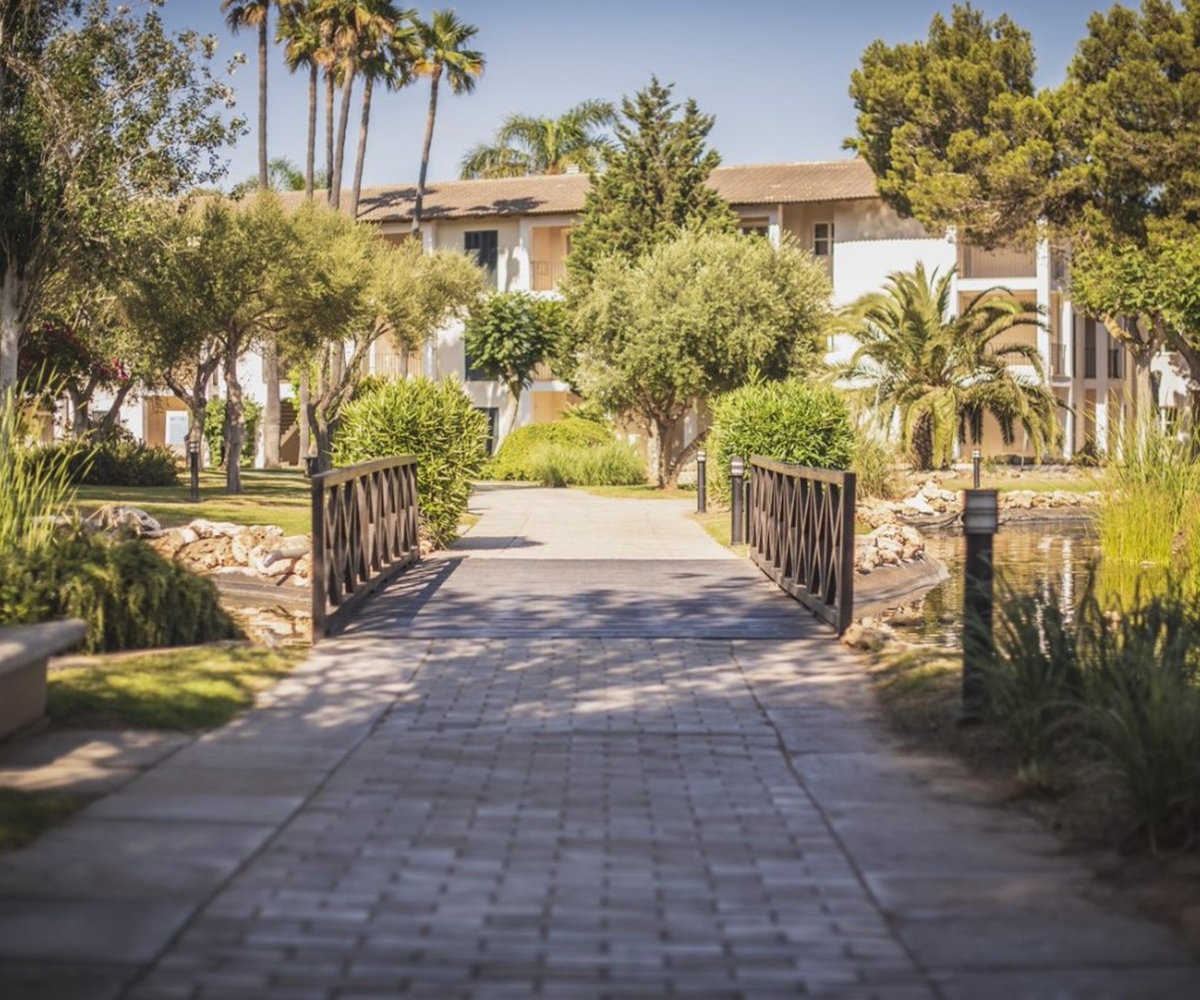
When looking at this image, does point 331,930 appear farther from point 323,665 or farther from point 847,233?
point 847,233

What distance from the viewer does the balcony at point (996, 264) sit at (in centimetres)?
4753

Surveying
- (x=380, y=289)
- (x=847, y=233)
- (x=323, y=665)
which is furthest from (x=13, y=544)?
(x=847, y=233)

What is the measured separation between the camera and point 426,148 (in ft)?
170

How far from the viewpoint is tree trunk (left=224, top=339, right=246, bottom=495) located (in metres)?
27.5

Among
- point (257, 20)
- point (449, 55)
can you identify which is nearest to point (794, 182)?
point (449, 55)

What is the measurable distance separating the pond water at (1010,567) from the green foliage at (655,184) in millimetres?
15909

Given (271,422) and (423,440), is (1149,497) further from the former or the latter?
(271,422)

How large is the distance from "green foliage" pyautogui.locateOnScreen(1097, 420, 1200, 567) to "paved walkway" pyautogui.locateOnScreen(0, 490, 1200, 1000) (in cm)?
690

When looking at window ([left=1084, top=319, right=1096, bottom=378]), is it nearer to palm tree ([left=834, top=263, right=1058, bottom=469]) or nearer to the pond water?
palm tree ([left=834, top=263, right=1058, bottom=469])

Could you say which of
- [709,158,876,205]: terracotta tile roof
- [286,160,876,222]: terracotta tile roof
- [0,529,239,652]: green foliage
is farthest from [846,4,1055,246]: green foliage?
[0,529,239,652]: green foliage

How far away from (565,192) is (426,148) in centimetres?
480

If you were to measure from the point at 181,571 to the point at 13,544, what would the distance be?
3.33 ft

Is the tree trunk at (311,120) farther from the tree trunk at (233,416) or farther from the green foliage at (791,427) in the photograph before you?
the green foliage at (791,427)

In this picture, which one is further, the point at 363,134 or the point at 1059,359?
the point at 363,134
